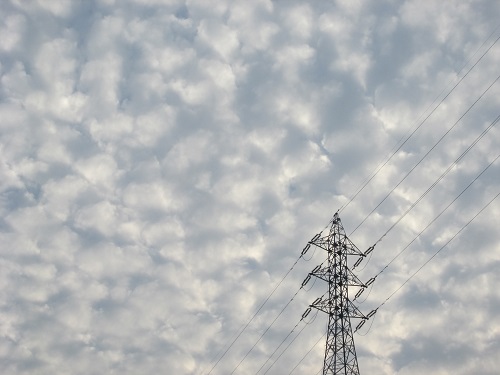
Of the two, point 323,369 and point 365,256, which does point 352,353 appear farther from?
point 365,256

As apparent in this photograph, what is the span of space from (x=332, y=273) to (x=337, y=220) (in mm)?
5351

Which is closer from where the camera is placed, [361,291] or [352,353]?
[352,353]

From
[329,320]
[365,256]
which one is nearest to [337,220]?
[365,256]

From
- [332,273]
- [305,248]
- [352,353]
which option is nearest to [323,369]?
[352,353]

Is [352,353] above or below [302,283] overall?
below

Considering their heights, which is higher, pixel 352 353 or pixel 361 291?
pixel 361 291

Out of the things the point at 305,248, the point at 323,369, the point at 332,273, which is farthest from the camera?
the point at 305,248

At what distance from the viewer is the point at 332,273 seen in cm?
5144

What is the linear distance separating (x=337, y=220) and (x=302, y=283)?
674 cm

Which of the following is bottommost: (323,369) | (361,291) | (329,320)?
(323,369)

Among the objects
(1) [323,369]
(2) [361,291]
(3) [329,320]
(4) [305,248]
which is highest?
(4) [305,248]

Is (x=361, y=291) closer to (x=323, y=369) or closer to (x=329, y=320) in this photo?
(x=329, y=320)

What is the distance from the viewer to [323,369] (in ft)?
154

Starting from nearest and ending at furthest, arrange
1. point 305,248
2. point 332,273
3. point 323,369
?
point 323,369
point 332,273
point 305,248
